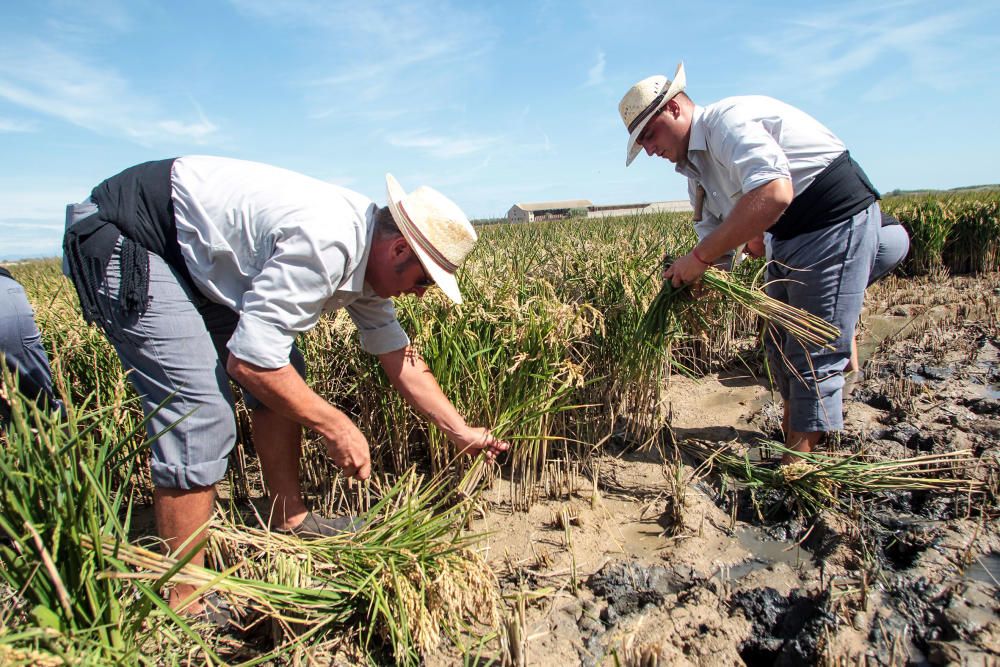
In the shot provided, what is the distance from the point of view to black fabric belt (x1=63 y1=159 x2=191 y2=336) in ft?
5.81

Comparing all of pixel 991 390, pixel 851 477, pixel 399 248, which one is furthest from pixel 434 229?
pixel 991 390

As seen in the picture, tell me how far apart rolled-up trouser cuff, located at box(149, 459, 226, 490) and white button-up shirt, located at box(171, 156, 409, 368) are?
0.41m

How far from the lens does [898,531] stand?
231cm

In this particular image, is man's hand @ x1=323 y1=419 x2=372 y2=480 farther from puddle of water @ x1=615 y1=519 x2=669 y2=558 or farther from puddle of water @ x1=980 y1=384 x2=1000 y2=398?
puddle of water @ x1=980 y1=384 x2=1000 y2=398

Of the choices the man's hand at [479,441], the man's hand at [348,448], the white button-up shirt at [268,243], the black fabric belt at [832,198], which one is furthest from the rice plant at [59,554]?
the black fabric belt at [832,198]

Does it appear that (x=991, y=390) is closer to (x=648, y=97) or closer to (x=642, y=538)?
(x=642, y=538)

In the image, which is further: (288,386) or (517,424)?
(517,424)

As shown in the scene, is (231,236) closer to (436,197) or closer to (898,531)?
(436,197)


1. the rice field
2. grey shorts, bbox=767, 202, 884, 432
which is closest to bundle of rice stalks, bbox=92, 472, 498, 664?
the rice field

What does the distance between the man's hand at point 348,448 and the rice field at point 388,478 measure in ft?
0.51

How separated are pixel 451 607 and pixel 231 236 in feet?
4.14

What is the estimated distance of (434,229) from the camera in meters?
1.79

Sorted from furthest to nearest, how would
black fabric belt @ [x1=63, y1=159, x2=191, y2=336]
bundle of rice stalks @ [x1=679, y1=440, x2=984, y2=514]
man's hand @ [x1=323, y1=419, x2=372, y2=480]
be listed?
1. bundle of rice stalks @ [x1=679, y1=440, x2=984, y2=514]
2. man's hand @ [x1=323, y1=419, x2=372, y2=480]
3. black fabric belt @ [x1=63, y1=159, x2=191, y2=336]

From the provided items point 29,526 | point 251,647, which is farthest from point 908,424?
point 29,526
